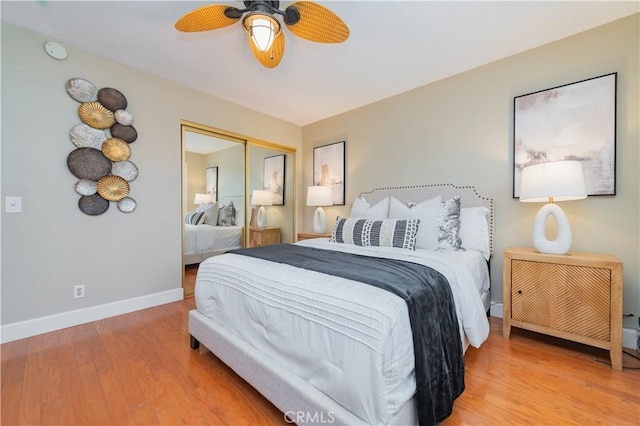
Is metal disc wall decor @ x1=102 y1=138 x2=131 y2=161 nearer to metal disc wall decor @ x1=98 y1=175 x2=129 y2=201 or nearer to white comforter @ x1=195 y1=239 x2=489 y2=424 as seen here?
metal disc wall decor @ x1=98 y1=175 x2=129 y2=201

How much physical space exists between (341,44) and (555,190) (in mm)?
2083

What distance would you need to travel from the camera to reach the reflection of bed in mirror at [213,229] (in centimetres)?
326

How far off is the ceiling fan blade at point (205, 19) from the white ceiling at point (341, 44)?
0.32 m

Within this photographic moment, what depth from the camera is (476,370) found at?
1.70 m

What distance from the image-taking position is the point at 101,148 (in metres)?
2.49

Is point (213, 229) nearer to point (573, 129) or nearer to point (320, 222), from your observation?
point (320, 222)

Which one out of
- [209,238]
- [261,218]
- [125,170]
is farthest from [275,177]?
[125,170]

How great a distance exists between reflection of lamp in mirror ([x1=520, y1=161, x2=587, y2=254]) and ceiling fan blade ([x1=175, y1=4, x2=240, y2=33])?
2.47 metres

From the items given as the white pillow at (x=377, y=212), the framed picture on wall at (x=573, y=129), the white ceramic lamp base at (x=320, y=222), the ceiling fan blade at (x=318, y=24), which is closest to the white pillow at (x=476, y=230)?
the framed picture on wall at (x=573, y=129)

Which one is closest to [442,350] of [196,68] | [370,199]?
[370,199]

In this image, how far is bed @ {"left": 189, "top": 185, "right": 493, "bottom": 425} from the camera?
0.98m

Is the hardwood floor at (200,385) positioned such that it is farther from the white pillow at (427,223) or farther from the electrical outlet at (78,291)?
the white pillow at (427,223)

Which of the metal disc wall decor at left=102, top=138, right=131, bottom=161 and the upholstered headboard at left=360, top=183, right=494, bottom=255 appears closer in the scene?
the metal disc wall decor at left=102, top=138, right=131, bottom=161

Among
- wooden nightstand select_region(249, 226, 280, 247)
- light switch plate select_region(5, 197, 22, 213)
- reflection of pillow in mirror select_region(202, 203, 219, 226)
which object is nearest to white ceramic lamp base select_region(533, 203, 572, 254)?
wooden nightstand select_region(249, 226, 280, 247)
